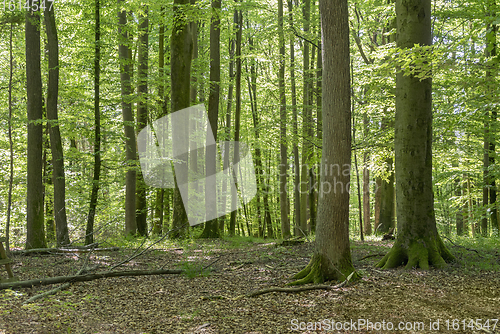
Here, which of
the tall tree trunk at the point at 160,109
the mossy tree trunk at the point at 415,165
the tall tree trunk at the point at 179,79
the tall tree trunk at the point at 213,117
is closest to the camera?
the mossy tree trunk at the point at 415,165

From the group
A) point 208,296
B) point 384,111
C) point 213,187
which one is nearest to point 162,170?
point 213,187

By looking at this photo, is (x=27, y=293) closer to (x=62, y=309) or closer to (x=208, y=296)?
(x=62, y=309)

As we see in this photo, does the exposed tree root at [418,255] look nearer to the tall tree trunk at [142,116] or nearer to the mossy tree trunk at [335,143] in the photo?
the mossy tree trunk at [335,143]

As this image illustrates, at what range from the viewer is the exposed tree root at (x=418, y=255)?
6477mm

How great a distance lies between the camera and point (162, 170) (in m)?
14.5

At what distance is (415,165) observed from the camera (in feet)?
22.2

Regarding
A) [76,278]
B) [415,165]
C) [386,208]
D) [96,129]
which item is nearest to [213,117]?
[96,129]

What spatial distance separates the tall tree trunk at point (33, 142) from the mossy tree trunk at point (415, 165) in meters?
8.63

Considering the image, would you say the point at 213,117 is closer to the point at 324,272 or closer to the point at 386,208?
the point at 386,208

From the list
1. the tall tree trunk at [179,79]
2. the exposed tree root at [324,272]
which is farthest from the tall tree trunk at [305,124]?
the exposed tree root at [324,272]

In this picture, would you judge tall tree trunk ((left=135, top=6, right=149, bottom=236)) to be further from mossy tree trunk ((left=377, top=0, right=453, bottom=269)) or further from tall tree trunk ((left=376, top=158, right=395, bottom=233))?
mossy tree trunk ((left=377, top=0, right=453, bottom=269))

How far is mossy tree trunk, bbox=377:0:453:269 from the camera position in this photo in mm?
6688

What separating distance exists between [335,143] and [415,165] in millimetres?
2303

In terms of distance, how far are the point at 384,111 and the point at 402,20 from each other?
18.3 ft
